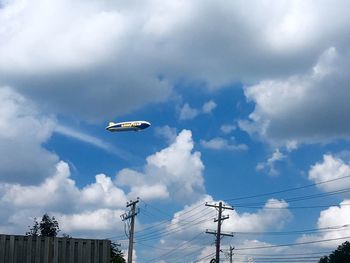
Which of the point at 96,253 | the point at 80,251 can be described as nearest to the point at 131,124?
the point at 96,253

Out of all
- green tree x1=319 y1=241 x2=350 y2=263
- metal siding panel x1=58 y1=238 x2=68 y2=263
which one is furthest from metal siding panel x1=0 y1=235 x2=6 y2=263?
green tree x1=319 y1=241 x2=350 y2=263

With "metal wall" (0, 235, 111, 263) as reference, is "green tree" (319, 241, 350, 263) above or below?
above

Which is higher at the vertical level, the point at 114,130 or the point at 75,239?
the point at 114,130

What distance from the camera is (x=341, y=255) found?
114 metres

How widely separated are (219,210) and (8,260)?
4765 centimetres

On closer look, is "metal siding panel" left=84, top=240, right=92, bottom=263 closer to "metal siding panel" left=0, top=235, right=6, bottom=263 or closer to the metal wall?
the metal wall

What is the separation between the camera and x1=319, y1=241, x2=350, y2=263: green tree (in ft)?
369

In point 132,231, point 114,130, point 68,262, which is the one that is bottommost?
point 68,262

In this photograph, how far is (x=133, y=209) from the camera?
63.9m

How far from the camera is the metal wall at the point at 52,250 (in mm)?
18703

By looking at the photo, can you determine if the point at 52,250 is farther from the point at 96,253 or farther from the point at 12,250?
the point at 96,253

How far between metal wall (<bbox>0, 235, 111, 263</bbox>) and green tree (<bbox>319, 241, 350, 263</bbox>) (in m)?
99.4

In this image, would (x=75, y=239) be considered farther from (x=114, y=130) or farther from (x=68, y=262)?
(x=114, y=130)

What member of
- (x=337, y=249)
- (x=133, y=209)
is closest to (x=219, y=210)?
(x=133, y=209)
